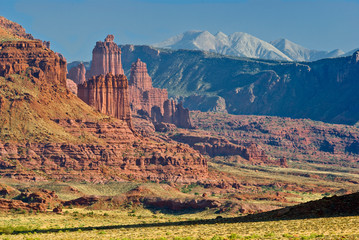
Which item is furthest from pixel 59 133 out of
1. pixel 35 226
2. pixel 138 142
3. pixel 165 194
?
pixel 35 226

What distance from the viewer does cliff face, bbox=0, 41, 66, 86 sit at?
186 metres

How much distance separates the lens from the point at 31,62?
18912 centimetres

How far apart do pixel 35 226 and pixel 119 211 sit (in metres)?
31.1

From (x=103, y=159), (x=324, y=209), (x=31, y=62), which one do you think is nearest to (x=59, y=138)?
(x=103, y=159)

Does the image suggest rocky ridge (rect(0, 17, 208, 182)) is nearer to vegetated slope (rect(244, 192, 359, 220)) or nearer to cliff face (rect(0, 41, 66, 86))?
cliff face (rect(0, 41, 66, 86))

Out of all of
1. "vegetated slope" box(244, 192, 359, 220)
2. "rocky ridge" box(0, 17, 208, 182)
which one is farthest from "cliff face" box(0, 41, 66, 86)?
"vegetated slope" box(244, 192, 359, 220)

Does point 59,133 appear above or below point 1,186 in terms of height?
above

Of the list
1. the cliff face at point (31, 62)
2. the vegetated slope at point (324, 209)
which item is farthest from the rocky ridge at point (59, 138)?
the vegetated slope at point (324, 209)

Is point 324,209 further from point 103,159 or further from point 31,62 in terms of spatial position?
point 31,62

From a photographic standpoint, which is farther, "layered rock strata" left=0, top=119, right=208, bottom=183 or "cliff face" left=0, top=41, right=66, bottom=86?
"cliff face" left=0, top=41, right=66, bottom=86

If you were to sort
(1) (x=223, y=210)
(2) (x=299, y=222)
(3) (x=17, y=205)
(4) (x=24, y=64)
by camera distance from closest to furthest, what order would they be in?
(2) (x=299, y=222), (3) (x=17, y=205), (1) (x=223, y=210), (4) (x=24, y=64)

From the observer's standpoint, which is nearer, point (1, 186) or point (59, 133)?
point (1, 186)

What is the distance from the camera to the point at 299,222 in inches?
2795

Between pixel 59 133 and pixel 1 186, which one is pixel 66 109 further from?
pixel 1 186
